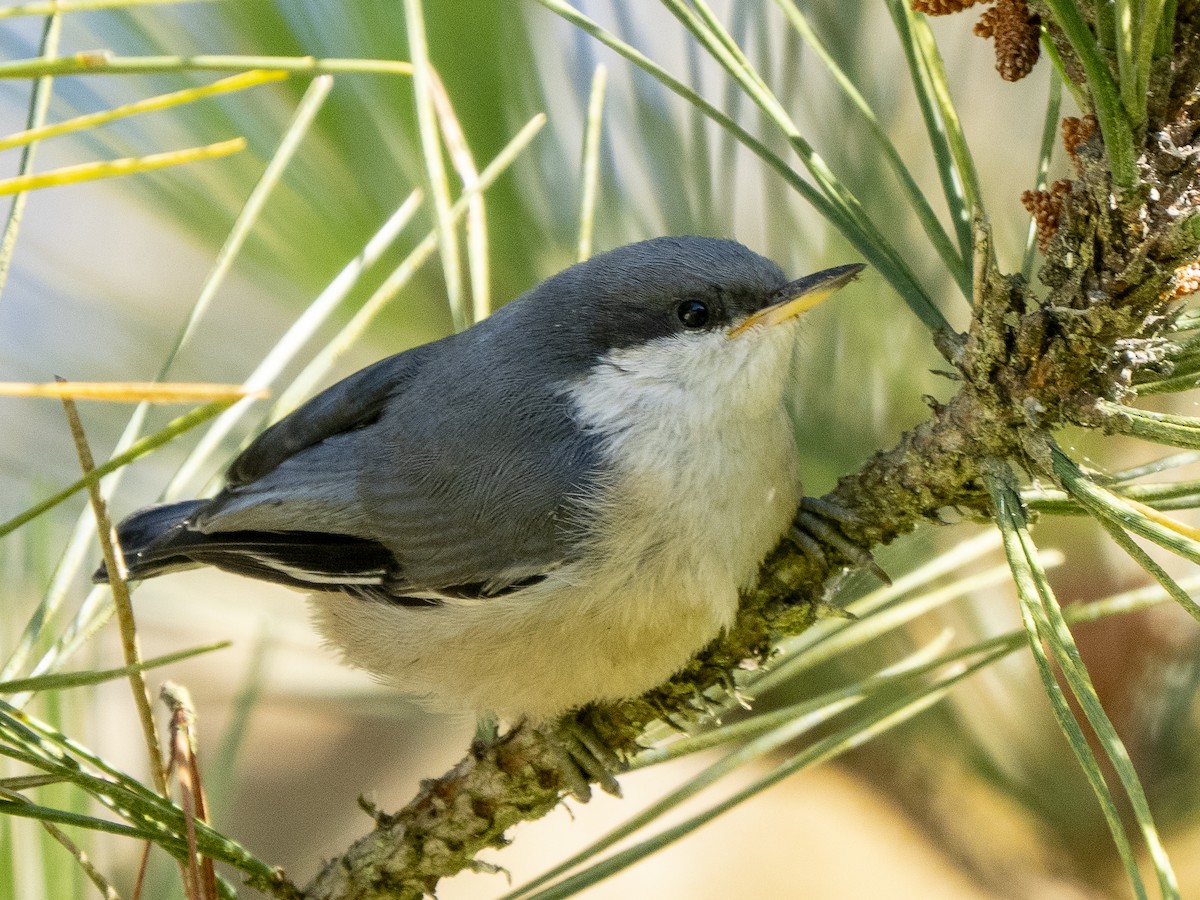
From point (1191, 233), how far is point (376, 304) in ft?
2.53

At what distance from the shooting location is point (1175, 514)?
4.23ft

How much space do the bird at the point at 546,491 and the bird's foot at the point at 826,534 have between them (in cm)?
3

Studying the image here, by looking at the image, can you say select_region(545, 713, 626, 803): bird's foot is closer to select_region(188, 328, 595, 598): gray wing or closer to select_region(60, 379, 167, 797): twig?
select_region(188, 328, 595, 598): gray wing

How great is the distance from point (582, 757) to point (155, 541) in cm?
77

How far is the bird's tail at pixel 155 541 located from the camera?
169 centimetres

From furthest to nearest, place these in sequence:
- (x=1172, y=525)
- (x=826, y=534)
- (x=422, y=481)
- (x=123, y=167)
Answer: (x=422, y=481), (x=826, y=534), (x=1172, y=525), (x=123, y=167)

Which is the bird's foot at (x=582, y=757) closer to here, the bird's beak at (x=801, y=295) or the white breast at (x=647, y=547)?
the white breast at (x=647, y=547)

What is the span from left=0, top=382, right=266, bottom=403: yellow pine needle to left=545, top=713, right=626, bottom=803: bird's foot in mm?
721

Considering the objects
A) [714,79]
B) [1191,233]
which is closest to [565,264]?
[714,79]

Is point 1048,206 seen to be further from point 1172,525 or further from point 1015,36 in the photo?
point 1172,525

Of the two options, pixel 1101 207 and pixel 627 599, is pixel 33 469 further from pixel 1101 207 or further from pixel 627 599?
pixel 1101 207

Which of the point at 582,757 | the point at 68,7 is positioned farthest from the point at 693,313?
the point at 68,7

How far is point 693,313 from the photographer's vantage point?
5.02 feet

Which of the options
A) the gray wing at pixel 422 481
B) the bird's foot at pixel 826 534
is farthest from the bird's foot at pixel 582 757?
the bird's foot at pixel 826 534
